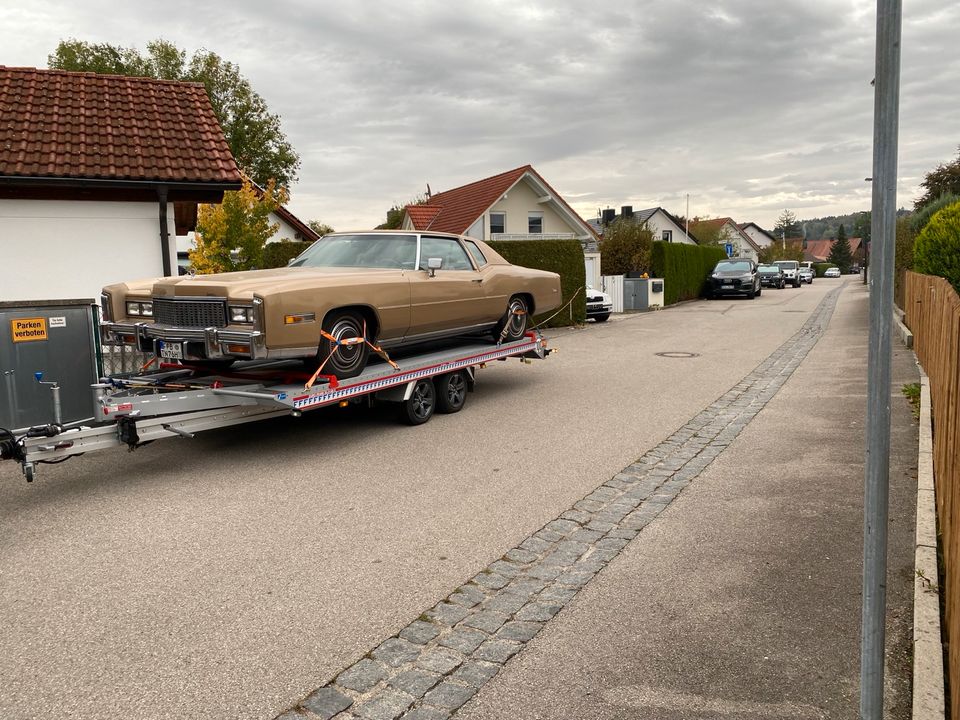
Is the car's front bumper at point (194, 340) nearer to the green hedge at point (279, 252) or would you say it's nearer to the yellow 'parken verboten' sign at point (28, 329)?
the yellow 'parken verboten' sign at point (28, 329)

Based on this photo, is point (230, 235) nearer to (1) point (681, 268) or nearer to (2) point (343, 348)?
(2) point (343, 348)

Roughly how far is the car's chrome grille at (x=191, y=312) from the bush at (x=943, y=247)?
35.2ft

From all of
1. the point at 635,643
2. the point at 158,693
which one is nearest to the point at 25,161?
the point at 158,693

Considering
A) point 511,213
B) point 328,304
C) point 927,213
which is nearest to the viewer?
point 328,304

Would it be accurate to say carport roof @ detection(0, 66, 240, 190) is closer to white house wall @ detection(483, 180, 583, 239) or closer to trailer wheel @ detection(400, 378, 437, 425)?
trailer wheel @ detection(400, 378, 437, 425)

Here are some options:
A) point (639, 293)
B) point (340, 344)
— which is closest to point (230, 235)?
point (340, 344)

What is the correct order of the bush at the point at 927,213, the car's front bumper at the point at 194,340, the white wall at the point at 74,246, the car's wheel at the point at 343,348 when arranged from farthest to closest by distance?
1. the bush at the point at 927,213
2. the white wall at the point at 74,246
3. the car's wheel at the point at 343,348
4. the car's front bumper at the point at 194,340

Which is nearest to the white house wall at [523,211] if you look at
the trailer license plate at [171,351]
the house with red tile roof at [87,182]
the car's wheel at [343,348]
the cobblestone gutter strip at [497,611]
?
the house with red tile roof at [87,182]

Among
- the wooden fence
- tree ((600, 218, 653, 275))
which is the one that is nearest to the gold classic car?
the wooden fence

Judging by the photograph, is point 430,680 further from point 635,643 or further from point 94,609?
point 94,609

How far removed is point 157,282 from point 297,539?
348cm

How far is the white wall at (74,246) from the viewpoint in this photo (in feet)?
36.9

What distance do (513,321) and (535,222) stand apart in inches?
1076

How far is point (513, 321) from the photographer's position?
33.3ft
